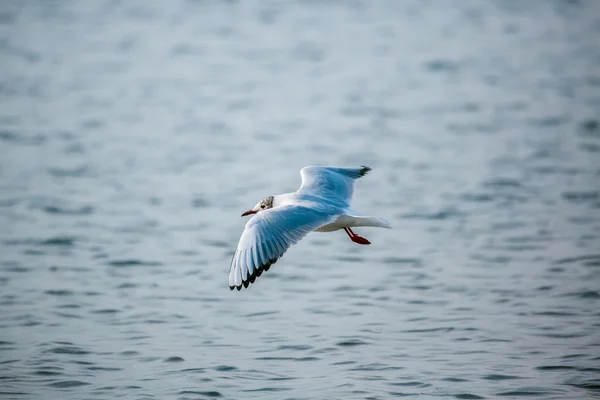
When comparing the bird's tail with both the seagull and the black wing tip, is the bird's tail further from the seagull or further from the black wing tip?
the black wing tip

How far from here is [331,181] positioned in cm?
928

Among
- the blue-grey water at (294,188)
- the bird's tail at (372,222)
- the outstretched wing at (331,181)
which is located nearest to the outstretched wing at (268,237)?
the bird's tail at (372,222)

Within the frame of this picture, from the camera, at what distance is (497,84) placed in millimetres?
18078

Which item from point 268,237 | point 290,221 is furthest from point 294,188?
point 268,237

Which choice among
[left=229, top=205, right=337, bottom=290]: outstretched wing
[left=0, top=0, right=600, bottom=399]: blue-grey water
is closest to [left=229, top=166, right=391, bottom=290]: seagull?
[left=229, top=205, right=337, bottom=290]: outstretched wing

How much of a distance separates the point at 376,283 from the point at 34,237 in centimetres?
362

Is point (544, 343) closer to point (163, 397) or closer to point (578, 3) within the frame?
point (163, 397)

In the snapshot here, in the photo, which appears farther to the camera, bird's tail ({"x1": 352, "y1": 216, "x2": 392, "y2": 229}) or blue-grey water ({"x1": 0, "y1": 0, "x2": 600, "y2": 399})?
blue-grey water ({"x1": 0, "y1": 0, "x2": 600, "y2": 399})

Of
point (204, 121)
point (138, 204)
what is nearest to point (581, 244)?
point (138, 204)

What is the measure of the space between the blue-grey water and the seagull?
955 millimetres

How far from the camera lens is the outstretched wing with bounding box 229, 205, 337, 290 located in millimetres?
7551

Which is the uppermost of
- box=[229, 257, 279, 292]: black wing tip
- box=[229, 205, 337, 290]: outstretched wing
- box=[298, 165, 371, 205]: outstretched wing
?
box=[298, 165, 371, 205]: outstretched wing

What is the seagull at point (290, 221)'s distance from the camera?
761cm

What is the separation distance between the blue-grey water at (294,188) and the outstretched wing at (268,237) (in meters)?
0.94
